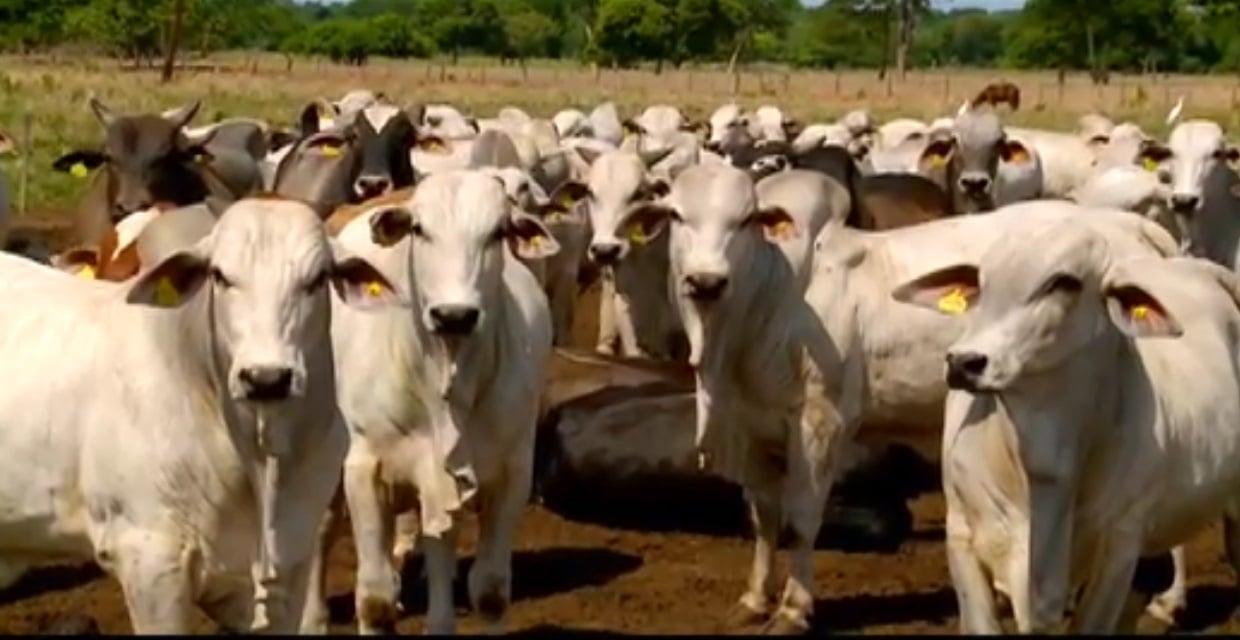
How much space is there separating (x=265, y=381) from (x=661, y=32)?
79.4 m

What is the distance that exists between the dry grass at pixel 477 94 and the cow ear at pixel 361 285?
19.5 meters

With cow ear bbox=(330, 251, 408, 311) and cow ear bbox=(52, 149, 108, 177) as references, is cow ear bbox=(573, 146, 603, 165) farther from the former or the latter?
cow ear bbox=(330, 251, 408, 311)

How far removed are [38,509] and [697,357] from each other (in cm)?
333

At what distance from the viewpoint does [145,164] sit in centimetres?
1398

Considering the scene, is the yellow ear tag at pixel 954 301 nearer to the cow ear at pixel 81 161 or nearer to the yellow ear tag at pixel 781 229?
the yellow ear tag at pixel 781 229

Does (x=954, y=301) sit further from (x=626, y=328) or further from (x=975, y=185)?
(x=975, y=185)

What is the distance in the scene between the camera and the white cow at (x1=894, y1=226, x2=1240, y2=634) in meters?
7.23

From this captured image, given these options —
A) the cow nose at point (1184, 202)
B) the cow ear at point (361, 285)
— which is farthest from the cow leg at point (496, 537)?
the cow nose at point (1184, 202)

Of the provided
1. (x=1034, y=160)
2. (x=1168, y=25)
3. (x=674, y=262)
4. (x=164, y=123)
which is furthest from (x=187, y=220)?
(x=1168, y=25)

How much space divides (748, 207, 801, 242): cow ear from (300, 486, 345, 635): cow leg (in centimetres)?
203

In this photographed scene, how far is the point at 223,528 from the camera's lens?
7.11 meters

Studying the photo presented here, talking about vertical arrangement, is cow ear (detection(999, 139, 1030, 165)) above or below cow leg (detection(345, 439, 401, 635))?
above

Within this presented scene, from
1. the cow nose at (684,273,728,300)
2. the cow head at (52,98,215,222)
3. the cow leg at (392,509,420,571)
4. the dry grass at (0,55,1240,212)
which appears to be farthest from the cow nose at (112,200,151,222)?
the dry grass at (0,55,1240,212)

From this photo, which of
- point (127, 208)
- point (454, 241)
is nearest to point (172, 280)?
point (454, 241)
